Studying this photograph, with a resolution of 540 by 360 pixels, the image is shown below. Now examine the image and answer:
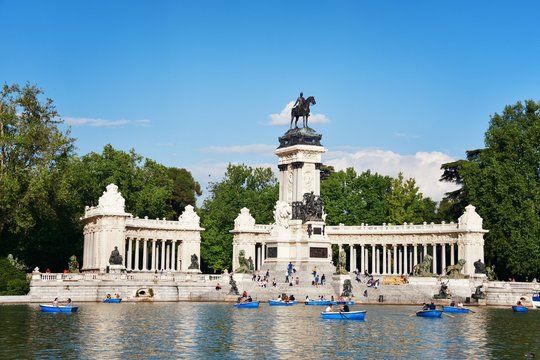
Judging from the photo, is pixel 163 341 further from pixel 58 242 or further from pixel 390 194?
pixel 390 194

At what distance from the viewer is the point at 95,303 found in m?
68.1

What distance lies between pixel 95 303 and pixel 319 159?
28771mm

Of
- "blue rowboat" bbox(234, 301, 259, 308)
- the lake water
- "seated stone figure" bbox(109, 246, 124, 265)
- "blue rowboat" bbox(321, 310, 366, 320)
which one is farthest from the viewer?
"seated stone figure" bbox(109, 246, 124, 265)

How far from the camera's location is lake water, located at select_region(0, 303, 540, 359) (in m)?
36.6

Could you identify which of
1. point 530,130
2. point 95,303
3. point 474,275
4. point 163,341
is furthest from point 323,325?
point 530,130

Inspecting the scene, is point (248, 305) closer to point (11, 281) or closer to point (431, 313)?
point (431, 313)

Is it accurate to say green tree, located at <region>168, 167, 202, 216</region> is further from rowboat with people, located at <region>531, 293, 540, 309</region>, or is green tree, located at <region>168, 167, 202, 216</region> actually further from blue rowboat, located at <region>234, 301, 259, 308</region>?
rowboat with people, located at <region>531, 293, 540, 309</region>

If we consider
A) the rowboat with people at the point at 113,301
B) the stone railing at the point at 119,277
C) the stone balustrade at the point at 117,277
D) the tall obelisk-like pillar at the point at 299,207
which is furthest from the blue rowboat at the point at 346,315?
the tall obelisk-like pillar at the point at 299,207

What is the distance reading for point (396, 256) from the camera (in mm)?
98875

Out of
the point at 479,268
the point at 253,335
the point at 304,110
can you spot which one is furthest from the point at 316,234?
the point at 253,335

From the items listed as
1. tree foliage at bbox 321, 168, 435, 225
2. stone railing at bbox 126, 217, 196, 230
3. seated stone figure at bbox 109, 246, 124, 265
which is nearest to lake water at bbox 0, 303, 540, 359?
seated stone figure at bbox 109, 246, 124, 265

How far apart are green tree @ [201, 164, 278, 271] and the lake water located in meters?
45.2

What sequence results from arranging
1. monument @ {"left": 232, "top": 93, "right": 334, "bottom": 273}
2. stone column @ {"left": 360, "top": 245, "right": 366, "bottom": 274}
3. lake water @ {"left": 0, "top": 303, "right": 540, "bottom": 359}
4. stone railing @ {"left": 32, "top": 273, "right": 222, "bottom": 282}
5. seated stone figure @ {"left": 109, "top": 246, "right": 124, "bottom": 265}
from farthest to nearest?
stone column @ {"left": 360, "top": 245, "right": 366, "bottom": 274} < monument @ {"left": 232, "top": 93, "right": 334, "bottom": 273} < seated stone figure @ {"left": 109, "top": 246, "right": 124, "bottom": 265} < stone railing @ {"left": 32, "top": 273, "right": 222, "bottom": 282} < lake water @ {"left": 0, "top": 303, "right": 540, "bottom": 359}

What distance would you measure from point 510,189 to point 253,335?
51553mm
